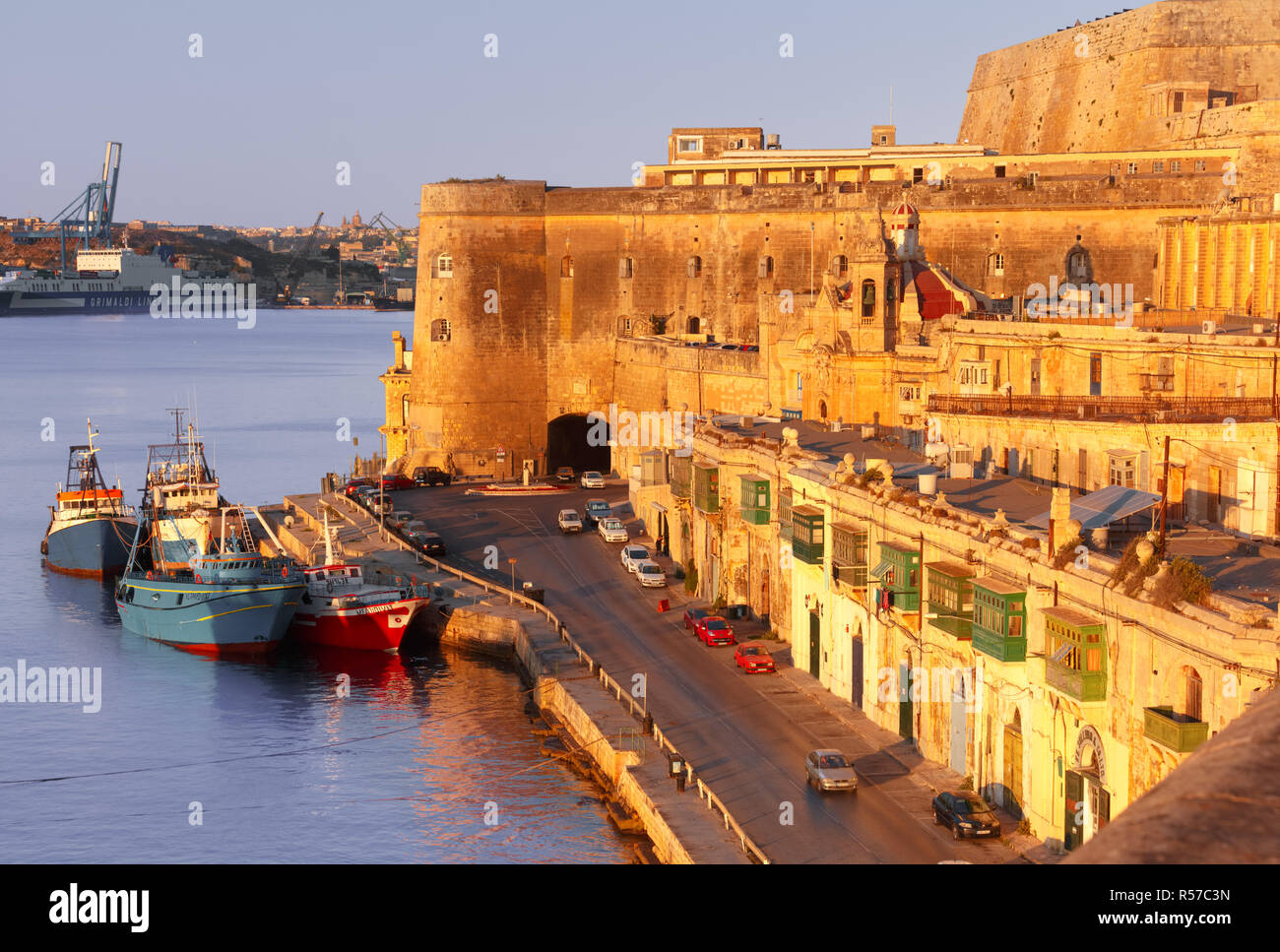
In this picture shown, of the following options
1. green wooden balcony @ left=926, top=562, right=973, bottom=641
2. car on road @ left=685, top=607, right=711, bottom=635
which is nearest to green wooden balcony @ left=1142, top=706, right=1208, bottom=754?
green wooden balcony @ left=926, top=562, right=973, bottom=641

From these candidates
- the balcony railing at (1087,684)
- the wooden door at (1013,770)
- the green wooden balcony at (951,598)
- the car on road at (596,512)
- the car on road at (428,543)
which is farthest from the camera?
the car on road at (596,512)

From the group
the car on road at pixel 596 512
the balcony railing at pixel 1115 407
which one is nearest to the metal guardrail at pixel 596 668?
the car on road at pixel 596 512

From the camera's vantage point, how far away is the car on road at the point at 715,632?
32.6 metres

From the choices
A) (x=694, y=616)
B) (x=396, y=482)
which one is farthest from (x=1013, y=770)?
(x=396, y=482)

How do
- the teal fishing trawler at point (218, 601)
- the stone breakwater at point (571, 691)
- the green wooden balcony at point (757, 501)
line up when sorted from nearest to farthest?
the stone breakwater at point (571, 691)
the green wooden balcony at point (757, 501)
the teal fishing trawler at point (218, 601)

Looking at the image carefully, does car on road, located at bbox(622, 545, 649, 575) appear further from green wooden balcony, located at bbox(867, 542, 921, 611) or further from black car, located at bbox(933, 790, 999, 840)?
black car, located at bbox(933, 790, 999, 840)

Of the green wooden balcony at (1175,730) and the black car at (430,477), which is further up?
the green wooden balcony at (1175,730)

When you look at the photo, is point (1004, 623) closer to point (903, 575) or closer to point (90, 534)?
point (903, 575)

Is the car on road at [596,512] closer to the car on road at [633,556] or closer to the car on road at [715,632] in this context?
the car on road at [633,556]

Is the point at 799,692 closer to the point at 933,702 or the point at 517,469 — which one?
the point at 933,702

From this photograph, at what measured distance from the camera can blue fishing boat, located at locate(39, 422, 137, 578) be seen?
178 feet

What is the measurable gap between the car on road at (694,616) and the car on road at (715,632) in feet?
1.56

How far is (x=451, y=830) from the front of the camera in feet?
87.3

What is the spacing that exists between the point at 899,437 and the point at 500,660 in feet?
34.1
